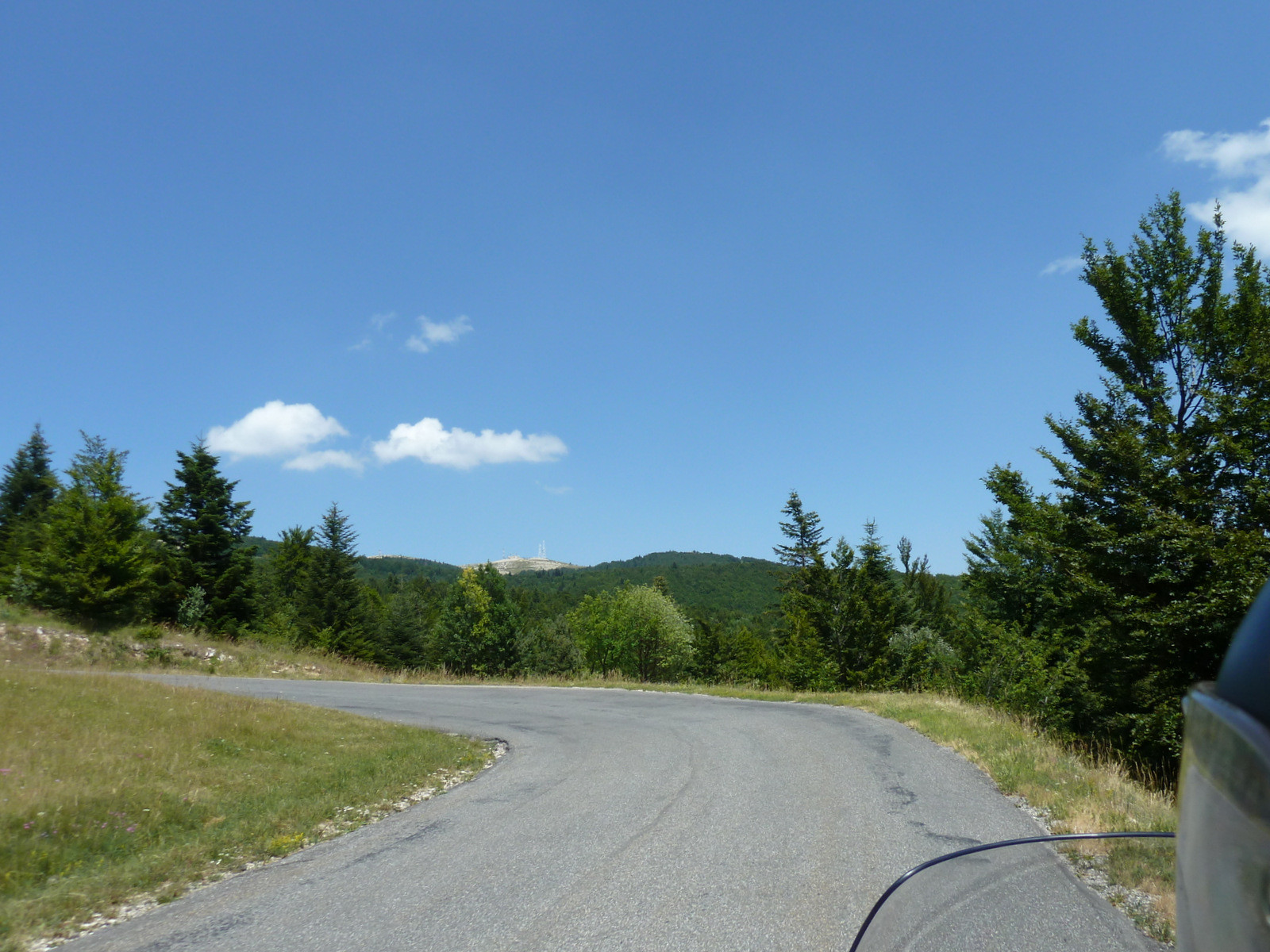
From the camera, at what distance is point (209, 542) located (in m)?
41.9

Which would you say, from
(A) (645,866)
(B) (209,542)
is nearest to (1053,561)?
(A) (645,866)

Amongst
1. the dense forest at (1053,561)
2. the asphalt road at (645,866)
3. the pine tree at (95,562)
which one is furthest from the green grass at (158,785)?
the pine tree at (95,562)

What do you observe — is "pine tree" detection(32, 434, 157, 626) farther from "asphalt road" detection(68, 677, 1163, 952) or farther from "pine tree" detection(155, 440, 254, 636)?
"asphalt road" detection(68, 677, 1163, 952)

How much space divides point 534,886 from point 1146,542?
56.8ft

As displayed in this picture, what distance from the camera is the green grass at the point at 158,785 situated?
5.45 metres

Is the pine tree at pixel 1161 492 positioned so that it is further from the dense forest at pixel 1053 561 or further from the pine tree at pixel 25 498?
the pine tree at pixel 25 498

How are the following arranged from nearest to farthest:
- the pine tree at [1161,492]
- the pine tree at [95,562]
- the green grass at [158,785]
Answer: the green grass at [158,785]
the pine tree at [1161,492]
the pine tree at [95,562]

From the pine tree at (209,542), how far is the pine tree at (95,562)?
7.46 meters

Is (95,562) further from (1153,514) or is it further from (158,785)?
(1153,514)

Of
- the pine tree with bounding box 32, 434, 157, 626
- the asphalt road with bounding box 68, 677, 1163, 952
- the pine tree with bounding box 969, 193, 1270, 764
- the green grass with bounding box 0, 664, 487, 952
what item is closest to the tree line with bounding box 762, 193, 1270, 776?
the pine tree with bounding box 969, 193, 1270, 764

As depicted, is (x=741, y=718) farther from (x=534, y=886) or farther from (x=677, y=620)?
(x=677, y=620)

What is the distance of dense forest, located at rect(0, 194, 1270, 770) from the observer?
16484mm

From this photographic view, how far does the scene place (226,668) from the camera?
86.4 feet

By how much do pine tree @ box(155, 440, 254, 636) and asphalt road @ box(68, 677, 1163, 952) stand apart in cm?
3842
